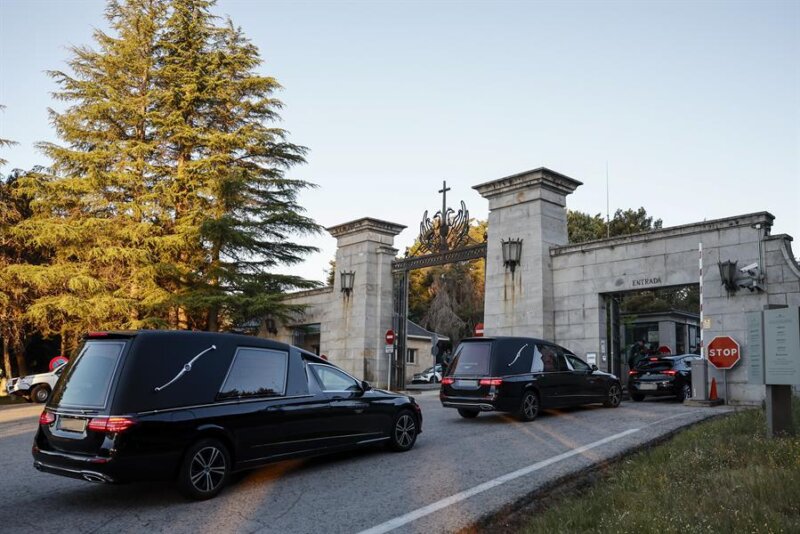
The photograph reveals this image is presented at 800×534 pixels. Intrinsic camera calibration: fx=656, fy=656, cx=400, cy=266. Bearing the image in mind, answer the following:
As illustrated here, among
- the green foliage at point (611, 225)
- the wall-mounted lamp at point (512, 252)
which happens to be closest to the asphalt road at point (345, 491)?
the wall-mounted lamp at point (512, 252)

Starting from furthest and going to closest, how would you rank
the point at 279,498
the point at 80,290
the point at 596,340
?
the point at 80,290
the point at 596,340
the point at 279,498

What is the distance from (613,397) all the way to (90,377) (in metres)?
11.4

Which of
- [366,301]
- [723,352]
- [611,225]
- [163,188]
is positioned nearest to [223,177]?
[163,188]

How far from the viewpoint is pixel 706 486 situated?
5727mm

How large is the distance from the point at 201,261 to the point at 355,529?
19893 mm

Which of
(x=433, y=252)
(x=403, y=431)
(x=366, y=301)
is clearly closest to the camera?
(x=403, y=431)

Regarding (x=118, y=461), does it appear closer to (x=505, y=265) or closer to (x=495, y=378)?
(x=495, y=378)

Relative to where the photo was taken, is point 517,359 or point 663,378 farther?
point 663,378

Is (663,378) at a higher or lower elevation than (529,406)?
higher

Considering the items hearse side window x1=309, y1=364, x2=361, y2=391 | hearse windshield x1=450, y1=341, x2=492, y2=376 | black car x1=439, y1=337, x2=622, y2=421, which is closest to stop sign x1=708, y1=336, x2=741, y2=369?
black car x1=439, y1=337, x2=622, y2=421

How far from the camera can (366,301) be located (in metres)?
24.6

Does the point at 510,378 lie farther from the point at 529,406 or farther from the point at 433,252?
the point at 433,252

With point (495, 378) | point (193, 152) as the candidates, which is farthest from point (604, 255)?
point (193, 152)

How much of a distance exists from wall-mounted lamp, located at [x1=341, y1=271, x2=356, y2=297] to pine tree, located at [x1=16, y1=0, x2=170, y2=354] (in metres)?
6.59
